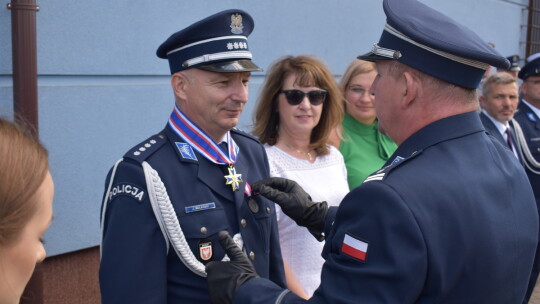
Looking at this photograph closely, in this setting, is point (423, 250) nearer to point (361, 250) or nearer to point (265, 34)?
point (361, 250)

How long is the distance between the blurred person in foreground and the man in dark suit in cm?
382

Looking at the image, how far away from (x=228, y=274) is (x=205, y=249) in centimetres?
18

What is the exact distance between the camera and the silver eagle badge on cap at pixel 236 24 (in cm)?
211

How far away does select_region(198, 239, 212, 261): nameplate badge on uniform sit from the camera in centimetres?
187

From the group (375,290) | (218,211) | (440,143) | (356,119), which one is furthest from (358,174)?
(375,290)

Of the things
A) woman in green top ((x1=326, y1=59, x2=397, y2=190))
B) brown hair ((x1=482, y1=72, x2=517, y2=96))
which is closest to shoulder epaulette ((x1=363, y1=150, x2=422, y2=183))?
woman in green top ((x1=326, y1=59, x2=397, y2=190))

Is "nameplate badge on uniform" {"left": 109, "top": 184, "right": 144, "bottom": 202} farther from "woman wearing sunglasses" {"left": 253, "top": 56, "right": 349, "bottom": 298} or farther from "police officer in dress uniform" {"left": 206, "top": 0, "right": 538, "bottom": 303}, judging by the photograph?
"woman wearing sunglasses" {"left": 253, "top": 56, "right": 349, "bottom": 298}

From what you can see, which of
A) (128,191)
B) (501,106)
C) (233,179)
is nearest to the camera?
(128,191)

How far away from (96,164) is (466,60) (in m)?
2.33

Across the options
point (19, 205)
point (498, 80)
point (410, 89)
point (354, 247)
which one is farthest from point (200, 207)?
point (498, 80)

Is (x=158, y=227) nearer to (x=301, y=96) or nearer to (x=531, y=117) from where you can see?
(x=301, y=96)

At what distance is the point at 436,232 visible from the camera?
55.6 inches

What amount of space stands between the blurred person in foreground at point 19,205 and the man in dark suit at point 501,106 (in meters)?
3.82

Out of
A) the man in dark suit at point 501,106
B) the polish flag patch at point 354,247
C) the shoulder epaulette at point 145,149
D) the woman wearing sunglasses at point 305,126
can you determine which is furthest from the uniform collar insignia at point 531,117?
the polish flag patch at point 354,247
